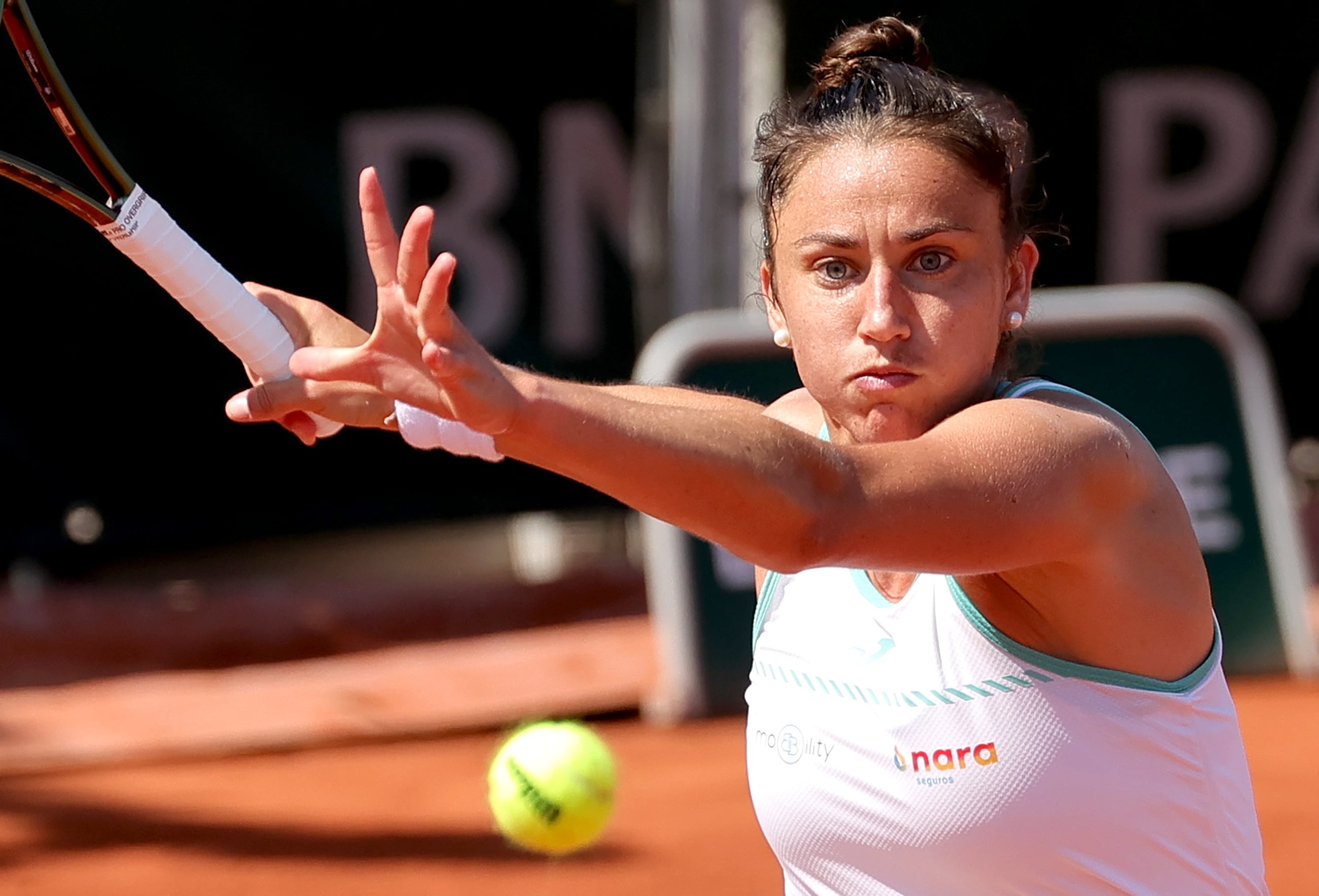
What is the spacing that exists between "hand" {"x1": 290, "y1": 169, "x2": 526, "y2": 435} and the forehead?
0.45 m

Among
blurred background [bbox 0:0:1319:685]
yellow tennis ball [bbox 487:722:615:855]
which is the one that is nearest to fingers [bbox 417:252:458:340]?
yellow tennis ball [bbox 487:722:615:855]

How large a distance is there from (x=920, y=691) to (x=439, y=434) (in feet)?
1.94

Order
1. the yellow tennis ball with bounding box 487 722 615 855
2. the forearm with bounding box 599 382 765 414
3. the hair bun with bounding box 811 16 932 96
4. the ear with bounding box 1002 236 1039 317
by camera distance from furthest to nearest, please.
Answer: the yellow tennis ball with bounding box 487 722 615 855
the forearm with bounding box 599 382 765 414
the hair bun with bounding box 811 16 932 96
the ear with bounding box 1002 236 1039 317

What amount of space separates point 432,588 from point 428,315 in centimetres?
545

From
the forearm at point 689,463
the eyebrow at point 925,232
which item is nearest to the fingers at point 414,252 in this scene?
the forearm at point 689,463

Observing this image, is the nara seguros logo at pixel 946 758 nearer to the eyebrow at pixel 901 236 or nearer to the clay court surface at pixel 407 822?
the eyebrow at pixel 901 236

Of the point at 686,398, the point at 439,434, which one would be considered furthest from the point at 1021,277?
the point at 439,434

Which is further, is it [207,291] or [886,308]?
[207,291]

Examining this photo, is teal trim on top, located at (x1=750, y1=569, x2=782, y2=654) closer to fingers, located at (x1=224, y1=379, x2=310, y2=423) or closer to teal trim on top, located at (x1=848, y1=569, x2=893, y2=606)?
teal trim on top, located at (x1=848, y1=569, x2=893, y2=606)

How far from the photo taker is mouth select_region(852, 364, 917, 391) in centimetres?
174

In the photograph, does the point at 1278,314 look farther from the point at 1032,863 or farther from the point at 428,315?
the point at 428,315

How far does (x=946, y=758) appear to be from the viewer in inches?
72.2

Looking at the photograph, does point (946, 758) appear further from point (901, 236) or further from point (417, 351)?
point (417, 351)

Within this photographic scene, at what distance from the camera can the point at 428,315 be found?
1.46 m
